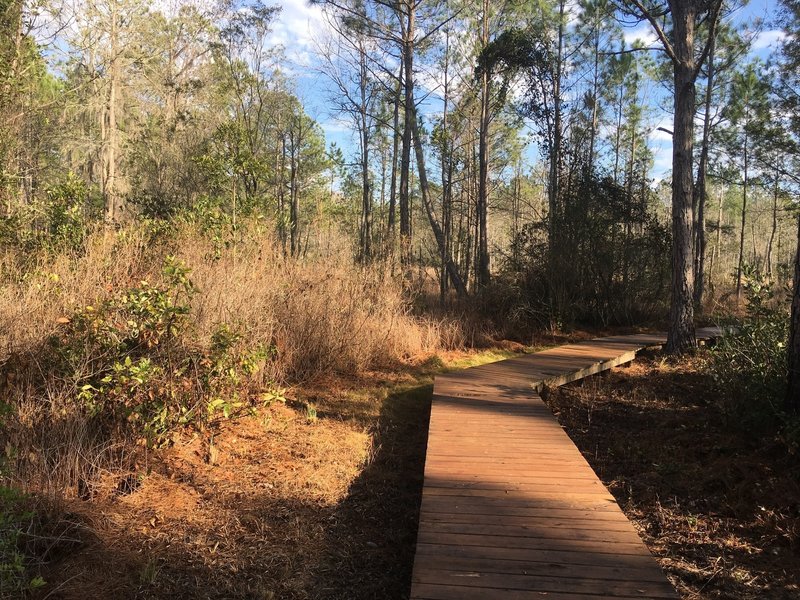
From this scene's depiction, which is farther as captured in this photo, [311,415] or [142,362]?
[311,415]

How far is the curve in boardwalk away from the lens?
99.1 inches

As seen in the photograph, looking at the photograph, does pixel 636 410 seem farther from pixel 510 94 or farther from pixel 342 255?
pixel 510 94

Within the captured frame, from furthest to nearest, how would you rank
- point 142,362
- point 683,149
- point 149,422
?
point 683,149 → point 149,422 → point 142,362

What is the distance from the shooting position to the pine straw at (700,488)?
3307 millimetres

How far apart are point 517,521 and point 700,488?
7.49 ft

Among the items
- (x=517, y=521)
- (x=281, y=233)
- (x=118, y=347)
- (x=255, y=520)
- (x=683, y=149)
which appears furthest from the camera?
(x=281, y=233)

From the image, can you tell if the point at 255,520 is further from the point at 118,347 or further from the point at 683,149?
the point at 683,149

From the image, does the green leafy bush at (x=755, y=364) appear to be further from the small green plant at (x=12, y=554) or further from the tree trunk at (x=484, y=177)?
the tree trunk at (x=484, y=177)

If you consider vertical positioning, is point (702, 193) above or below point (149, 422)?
above

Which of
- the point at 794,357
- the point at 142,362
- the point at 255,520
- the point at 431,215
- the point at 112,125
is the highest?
the point at 112,125

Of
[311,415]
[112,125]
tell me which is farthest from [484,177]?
[112,125]

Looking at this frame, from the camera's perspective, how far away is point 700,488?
14.4 ft

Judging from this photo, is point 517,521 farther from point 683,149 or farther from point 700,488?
point 683,149

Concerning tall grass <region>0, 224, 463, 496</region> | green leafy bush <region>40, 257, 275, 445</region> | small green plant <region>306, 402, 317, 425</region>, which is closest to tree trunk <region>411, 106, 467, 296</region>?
tall grass <region>0, 224, 463, 496</region>
